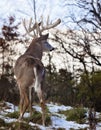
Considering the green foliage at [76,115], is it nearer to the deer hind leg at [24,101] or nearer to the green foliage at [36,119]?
the green foliage at [36,119]

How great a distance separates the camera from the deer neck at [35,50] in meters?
10.8

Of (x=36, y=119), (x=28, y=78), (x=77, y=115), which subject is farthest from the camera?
(x=77, y=115)

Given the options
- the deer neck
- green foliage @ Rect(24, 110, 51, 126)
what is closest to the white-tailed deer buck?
the deer neck

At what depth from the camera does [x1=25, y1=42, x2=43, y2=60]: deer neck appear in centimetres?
1080

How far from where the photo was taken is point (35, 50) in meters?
11.0

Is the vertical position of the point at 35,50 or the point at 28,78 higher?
the point at 35,50

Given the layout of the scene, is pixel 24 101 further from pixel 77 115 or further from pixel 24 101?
pixel 77 115

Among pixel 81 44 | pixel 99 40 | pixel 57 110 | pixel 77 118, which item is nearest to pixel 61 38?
pixel 81 44

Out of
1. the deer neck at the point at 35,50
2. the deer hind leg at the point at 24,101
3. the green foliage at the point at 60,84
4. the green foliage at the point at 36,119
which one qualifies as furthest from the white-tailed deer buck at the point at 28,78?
the green foliage at the point at 60,84

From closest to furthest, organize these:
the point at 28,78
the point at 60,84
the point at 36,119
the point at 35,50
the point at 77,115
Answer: the point at 28,78
the point at 35,50
the point at 36,119
the point at 77,115
the point at 60,84

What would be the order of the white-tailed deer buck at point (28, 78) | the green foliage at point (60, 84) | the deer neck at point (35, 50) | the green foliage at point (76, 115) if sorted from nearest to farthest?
the white-tailed deer buck at point (28, 78) < the deer neck at point (35, 50) < the green foliage at point (76, 115) < the green foliage at point (60, 84)

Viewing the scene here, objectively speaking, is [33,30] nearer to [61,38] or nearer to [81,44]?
[81,44]

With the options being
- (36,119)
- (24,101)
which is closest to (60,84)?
(36,119)

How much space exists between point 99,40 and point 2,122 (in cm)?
892
